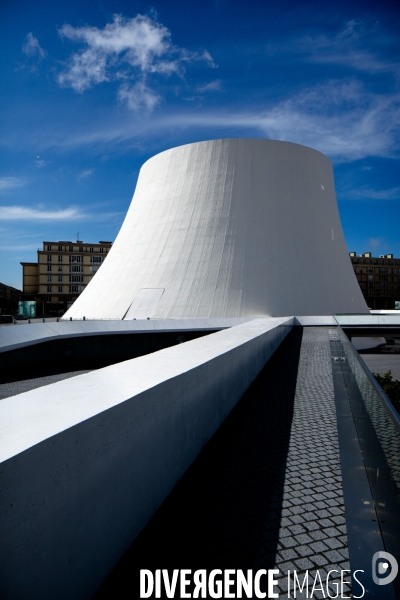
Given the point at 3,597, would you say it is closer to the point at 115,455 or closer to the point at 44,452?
the point at 44,452

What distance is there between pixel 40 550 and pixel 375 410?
179cm

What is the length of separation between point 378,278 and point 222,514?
75.3 metres

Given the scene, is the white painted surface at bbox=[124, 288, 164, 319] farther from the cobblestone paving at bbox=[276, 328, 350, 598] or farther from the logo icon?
the logo icon

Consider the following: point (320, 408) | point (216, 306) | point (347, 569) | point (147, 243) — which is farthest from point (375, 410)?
point (147, 243)

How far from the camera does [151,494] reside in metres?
2.43

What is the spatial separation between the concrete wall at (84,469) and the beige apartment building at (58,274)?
56.5 metres

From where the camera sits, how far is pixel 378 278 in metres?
71.9

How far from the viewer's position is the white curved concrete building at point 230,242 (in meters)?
18.2

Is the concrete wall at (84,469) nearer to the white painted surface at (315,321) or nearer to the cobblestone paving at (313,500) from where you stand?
the cobblestone paving at (313,500)

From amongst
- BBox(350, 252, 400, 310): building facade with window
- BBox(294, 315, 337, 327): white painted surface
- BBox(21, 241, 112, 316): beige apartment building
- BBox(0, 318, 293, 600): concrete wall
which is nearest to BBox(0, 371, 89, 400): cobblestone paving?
BBox(0, 318, 293, 600): concrete wall

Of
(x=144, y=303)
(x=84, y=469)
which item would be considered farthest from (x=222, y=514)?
(x=144, y=303)

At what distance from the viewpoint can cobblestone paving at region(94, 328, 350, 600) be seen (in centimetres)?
200

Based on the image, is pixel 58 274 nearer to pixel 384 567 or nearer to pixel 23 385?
pixel 23 385

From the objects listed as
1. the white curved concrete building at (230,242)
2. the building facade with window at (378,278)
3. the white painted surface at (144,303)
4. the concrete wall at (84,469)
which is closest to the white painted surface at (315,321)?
the white curved concrete building at (230,242)
